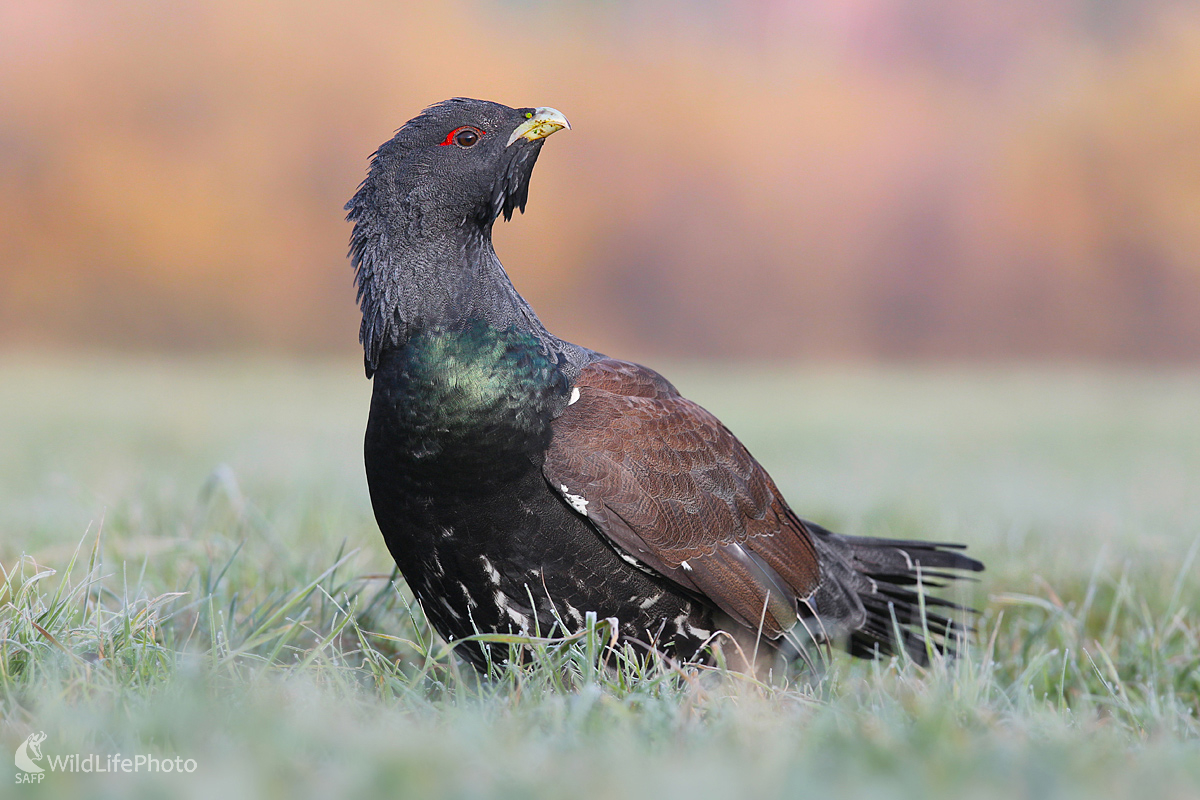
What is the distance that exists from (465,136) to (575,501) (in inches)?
47.0

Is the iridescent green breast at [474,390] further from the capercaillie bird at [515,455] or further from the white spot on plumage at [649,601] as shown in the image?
the white spot on plumage at [649,601]

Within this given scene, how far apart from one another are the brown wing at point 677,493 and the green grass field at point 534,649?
328 mm

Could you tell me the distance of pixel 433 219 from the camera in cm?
319

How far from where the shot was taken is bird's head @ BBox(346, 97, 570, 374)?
3.13m

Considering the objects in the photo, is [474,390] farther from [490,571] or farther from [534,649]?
[534,649]

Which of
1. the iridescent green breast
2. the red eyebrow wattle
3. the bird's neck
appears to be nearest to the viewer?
the iridescent green breast

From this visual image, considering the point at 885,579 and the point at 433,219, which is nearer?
the point at 433,219

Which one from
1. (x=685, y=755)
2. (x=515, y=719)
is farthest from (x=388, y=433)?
(x=685, y=755)

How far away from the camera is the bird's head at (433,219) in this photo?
313 cm

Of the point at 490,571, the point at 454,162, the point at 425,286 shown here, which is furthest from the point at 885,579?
the point at 454,162

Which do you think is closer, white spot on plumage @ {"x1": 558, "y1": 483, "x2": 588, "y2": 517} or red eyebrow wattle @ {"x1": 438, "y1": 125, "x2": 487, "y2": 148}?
white spot on plumage @ {"x1": 558, "y1": 483, "x2": 588, "y2": 517}

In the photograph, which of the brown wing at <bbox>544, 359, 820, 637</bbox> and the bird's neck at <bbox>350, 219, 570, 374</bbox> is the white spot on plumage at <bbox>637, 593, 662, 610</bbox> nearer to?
the brown wing at <bbox>544, 359, 820, 637</bbox>

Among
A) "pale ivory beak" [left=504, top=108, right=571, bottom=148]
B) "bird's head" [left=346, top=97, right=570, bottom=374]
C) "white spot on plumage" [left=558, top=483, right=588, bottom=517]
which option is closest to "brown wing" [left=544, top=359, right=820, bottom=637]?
"white spot on plumage" [left=558, top=483, right=588, bottom=517]

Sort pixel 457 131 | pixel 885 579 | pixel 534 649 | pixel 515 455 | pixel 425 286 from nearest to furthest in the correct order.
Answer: pixel 534 649, pixel 515 455, pixel 425 286, pixel 457 131, pixel 885 579
